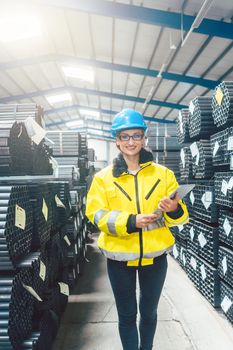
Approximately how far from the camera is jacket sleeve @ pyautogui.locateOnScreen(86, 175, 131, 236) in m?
1.93

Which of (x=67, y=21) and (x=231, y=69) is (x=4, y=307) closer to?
(x=67, y=21)

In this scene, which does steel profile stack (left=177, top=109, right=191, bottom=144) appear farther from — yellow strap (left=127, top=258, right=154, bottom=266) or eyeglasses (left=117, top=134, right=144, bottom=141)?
yellow strap (left=127, top=258, right=154, bottom=266)

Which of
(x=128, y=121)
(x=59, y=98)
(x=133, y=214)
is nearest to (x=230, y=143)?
(x=128, y=121)

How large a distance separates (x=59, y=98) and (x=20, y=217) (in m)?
14.2

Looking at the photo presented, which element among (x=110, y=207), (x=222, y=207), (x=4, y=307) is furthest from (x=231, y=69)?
(x=4, y=307)

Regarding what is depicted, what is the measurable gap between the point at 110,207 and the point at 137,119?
0.63m

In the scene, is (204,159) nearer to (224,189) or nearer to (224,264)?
(224,189)

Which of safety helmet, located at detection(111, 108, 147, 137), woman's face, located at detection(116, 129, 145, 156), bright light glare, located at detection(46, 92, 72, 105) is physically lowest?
woman's face, located at detection(116, 129, 145, 156)

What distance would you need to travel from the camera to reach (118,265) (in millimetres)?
2115

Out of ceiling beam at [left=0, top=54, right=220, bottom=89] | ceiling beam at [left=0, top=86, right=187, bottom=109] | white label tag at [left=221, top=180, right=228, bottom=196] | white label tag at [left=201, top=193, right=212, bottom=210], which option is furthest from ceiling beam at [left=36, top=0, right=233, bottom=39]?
ceiling beam at [left=0, top=86, right=187, bottom=109]

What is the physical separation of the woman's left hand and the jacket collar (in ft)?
1.10

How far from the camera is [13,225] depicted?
1.94 m

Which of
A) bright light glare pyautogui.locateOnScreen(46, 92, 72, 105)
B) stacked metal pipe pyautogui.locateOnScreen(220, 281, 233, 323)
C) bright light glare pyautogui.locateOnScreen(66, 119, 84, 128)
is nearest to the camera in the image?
stacked metal pipe pyautogui.locateOnScreen(220, 281, 233, 323)

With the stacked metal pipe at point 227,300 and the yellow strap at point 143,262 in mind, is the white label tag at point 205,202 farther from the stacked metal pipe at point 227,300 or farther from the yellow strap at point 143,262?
the yellow strap at point 143,262
